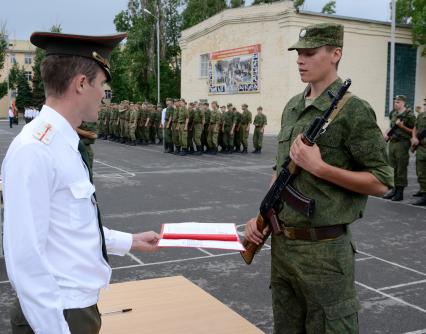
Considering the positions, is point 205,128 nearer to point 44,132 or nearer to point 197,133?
point 197,133

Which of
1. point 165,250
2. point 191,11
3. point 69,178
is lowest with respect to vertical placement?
point 165,250

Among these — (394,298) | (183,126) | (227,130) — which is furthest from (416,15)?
(394,298)

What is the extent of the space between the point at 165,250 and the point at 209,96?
87.9 ft

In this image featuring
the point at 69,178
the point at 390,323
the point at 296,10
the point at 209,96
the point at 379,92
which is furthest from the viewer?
the point at 209,96

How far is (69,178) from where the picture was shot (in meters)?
1.65

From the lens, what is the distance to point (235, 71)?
1163 inches

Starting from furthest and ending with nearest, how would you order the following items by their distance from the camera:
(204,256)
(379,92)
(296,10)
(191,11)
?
1. (191,11)
2. (379,92)
3. (296,10)
4. (204,256)

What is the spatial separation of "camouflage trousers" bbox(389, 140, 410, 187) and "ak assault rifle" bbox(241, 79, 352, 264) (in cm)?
759

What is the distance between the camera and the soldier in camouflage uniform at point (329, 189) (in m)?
2.28

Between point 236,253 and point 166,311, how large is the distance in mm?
2571

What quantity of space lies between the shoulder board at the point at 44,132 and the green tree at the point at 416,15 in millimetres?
27995

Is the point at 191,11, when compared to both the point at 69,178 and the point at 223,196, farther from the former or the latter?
the point at 69,178

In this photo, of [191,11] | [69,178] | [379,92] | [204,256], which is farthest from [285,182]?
[191,11]

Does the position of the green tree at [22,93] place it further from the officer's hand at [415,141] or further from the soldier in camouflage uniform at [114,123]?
the officer's hand at [415,141]
